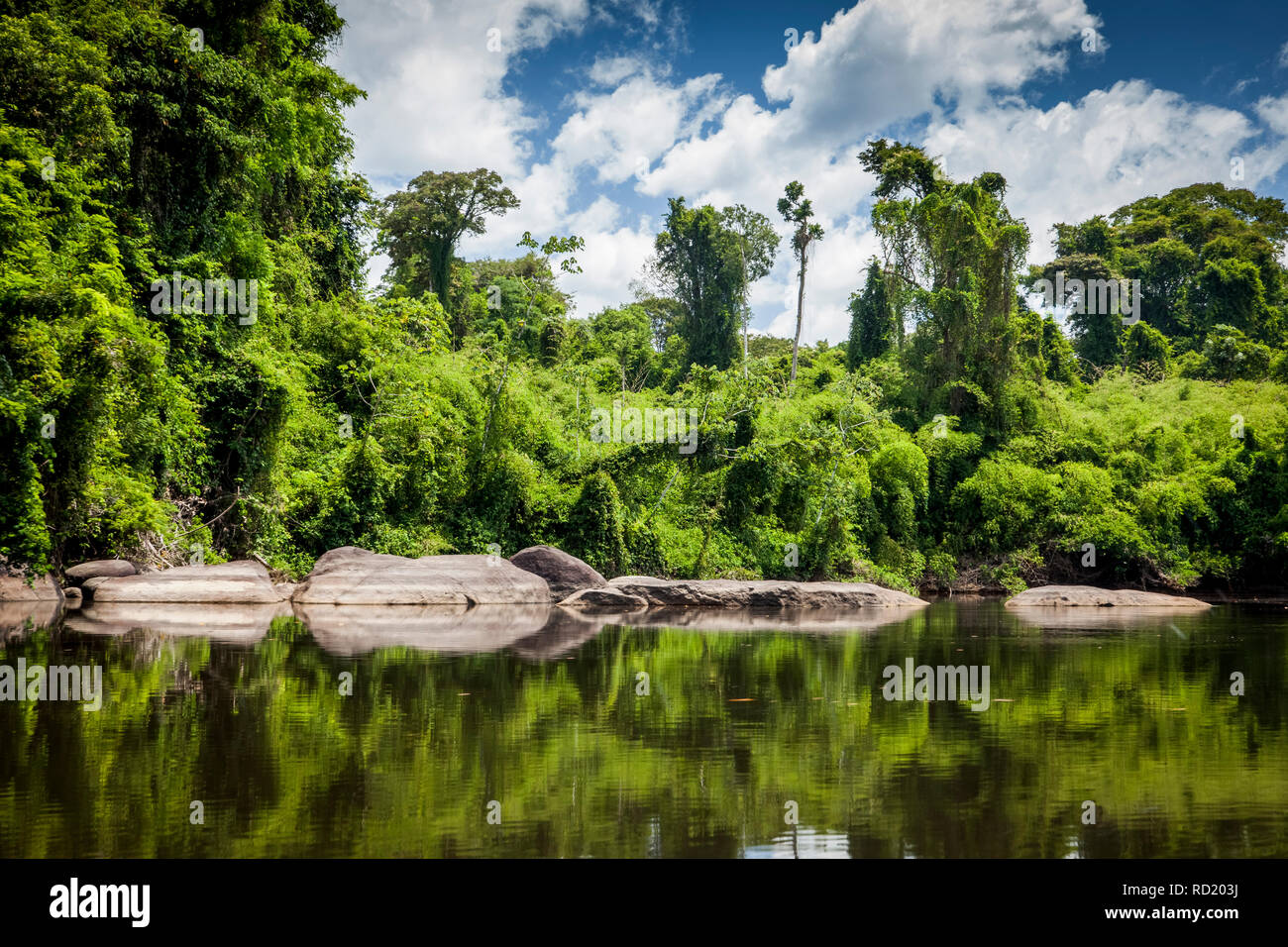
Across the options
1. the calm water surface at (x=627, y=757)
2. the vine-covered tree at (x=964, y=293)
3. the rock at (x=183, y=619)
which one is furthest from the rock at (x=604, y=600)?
the vine-covered tree at (x=964, y=293)

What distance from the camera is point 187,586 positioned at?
14141 mm

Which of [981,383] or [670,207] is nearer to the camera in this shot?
[981,383]

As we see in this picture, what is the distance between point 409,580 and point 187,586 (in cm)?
345

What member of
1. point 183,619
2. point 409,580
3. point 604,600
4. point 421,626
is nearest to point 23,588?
point 183,619

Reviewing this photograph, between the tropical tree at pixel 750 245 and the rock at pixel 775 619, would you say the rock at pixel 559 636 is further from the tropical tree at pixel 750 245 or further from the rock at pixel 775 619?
the tropical tree at pixel 750 245

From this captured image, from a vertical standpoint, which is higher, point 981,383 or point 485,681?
point 981,383

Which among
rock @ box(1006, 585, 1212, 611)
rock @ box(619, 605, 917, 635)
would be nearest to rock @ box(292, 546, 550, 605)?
rock @ box(619, 605, 917, 635)

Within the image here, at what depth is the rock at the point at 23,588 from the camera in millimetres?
13688

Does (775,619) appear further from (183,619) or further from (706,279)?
(706,279)

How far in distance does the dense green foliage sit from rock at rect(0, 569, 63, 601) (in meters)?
0.63
